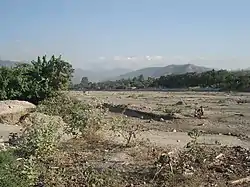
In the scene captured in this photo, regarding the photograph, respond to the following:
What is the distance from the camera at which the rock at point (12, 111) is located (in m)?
16.0

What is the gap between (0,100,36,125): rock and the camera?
52.5 feet

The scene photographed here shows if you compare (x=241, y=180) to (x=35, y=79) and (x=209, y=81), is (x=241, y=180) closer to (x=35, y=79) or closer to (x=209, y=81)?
(x=35, y=79)

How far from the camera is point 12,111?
53.4 ft

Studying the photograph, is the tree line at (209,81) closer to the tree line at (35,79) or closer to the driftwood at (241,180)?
the tree line at (35,79)

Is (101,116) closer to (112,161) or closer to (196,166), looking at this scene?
(112,161)

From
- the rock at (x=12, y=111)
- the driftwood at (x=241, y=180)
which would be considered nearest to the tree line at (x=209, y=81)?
the rock at (x=12, y=111)

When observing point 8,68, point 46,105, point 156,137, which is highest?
point 8,68

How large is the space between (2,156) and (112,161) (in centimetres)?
296

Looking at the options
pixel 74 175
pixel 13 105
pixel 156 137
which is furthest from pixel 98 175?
pixel 13 105

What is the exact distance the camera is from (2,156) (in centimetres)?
830

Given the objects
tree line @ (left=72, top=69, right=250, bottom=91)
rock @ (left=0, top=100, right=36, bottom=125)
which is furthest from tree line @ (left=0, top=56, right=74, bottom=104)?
tree line @ (left=72, top=69, right=250, bottom=91)

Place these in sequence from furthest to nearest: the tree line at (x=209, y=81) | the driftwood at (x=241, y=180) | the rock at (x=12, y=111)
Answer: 1. the tree line at (x=209, y=81)
2. the rock at (x=12, y=111)
3. the driftwood at (x=241, y=180)

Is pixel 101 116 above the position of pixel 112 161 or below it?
above

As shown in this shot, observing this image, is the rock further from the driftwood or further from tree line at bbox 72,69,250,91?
tree line at bbox 72,69,250,91
